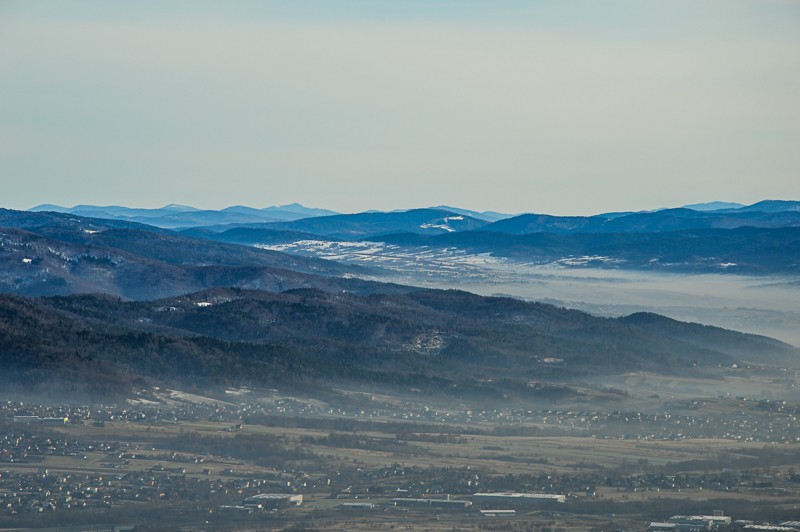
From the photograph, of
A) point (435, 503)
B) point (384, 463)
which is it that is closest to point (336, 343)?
point (384, 463)

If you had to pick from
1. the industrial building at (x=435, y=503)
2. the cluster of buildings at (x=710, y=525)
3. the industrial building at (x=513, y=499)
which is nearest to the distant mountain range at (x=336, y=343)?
the industrial building at (x=435, y=503)

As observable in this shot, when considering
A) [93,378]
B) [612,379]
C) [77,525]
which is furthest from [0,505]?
[612,379]

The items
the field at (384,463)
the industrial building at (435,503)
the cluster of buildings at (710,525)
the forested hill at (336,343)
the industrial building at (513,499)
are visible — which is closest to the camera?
the cluster of buildings at (710,525)

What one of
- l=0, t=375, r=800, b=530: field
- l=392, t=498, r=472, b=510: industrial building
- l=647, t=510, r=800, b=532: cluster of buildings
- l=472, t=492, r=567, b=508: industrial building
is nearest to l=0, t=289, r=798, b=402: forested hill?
l=0, t=375, r=800, b=530: field

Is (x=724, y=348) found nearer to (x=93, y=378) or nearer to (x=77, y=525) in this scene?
(x=93, y=378)

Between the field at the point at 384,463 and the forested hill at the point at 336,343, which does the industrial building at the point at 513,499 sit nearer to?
the field at the point at 384,463

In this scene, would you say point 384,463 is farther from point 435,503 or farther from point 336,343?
point 336,343

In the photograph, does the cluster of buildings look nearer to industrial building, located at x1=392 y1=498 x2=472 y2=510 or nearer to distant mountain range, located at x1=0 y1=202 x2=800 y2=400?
industrial building, located at x1=392 y1=498 x2=472 y2=510

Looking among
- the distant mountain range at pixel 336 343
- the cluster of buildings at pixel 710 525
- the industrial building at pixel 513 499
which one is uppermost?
the distant mountain range at pixel 336 343
